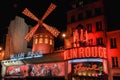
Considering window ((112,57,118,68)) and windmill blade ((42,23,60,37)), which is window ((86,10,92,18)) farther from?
windmill blade ((42,23,60,37))

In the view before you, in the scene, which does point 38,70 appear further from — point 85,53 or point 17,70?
point 85,53

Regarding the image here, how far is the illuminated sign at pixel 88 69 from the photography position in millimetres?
26500

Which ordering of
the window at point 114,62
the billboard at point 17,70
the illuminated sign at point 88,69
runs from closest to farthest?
the window at point 114,62, the illuminated sign at point 88,69, the billboard at point 17,70

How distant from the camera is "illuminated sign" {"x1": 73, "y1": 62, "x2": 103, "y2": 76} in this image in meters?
26.5

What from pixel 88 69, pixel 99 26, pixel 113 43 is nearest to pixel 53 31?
pixel 99 26

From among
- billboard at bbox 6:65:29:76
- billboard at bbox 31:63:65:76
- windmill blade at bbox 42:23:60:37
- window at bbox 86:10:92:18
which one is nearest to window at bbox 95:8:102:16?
window at bbox 86:10:92:18

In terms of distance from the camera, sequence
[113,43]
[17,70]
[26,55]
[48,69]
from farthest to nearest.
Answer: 1. [17,70]
2. [26,55]
3. [48,69]
4. [113,43]

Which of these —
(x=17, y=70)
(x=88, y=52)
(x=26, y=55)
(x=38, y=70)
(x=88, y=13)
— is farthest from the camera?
(x=17, y=70)

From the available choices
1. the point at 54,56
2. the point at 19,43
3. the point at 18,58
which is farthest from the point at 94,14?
the point at 19,43

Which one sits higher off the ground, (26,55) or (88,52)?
(88,52)

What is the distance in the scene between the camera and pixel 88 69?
2712 centimetres

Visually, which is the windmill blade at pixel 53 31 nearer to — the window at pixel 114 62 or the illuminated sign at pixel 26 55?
the illuminated sign at pixel 26 55

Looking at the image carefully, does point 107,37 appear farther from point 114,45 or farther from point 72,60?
point 72,60

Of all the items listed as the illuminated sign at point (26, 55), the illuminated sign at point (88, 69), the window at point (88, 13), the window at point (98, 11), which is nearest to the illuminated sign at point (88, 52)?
the illuminated sign at point (88, 69)
